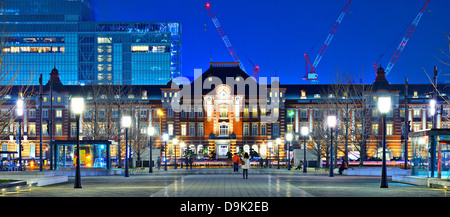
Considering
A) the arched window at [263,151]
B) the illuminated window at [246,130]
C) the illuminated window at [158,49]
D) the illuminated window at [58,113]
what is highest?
the illuminated window at [158,49]

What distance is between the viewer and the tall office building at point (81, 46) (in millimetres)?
174750

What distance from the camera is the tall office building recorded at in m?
175

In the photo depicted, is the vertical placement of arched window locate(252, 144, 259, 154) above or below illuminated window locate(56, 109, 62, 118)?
below

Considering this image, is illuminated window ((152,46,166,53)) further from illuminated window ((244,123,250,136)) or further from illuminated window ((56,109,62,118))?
illuminated window ((244,123,250,136))

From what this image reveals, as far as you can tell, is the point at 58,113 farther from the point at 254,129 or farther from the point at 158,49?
the point at 158,49

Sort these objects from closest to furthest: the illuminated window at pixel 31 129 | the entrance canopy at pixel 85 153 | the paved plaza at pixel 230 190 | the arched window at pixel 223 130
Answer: the paved plaza at pixel 230 190 → the entrance canopy at pixel 85 153 → the illuminated window at pixel 31 129 → the arched window at pixel 223 130

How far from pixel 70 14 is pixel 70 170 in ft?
463

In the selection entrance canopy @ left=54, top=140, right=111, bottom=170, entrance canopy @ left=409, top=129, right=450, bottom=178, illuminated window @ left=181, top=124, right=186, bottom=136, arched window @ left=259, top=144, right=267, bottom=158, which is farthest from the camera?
illuminated window @ left=181, top=124, right=186, bottom=136

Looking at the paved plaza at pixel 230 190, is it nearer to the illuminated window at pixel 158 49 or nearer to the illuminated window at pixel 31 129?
the illuminated window at pixel 31 129

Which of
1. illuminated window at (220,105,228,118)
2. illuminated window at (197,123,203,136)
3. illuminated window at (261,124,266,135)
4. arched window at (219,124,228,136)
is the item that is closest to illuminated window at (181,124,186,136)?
illuminated window at (197,123,203,136)

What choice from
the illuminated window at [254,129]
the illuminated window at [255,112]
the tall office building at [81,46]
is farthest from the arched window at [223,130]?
the tall office building at [81,46]
